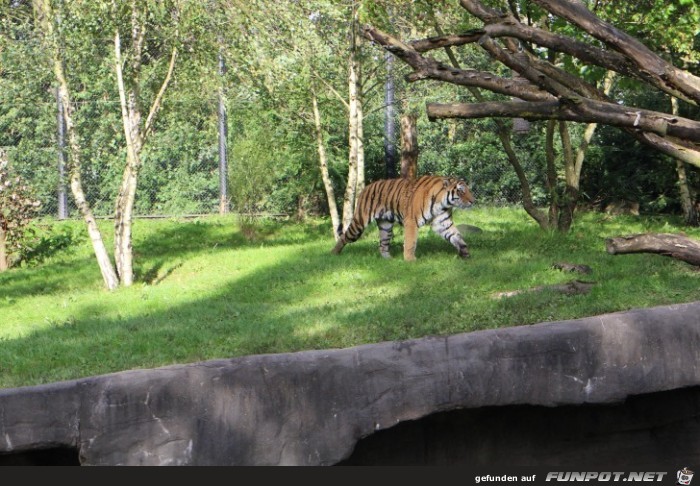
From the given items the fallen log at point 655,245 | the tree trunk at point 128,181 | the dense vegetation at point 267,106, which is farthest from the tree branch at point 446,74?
the tree trunk at point 128,181

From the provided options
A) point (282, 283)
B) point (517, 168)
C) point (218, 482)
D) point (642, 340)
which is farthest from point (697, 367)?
point (517, 168)

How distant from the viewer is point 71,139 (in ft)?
43.5


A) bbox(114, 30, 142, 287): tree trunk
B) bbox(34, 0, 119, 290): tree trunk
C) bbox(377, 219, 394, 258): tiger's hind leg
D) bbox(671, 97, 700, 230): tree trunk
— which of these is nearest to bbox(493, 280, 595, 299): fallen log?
bbox(377, 219, 394, 258): tiger's hind leg

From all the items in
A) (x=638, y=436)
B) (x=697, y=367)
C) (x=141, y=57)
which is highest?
(x=141, y=57)

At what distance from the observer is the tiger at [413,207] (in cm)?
1298

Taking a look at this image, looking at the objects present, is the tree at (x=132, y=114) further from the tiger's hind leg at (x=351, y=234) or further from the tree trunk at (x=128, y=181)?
the tiger's hind leg at (x=351, y=234)

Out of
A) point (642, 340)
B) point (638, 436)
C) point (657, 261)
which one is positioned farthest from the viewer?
point (657, 261)

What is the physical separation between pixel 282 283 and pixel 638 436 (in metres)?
6.04

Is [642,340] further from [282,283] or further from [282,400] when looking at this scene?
[282,283]

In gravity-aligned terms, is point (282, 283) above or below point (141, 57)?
below

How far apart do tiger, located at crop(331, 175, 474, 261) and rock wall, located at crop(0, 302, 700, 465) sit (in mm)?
6508

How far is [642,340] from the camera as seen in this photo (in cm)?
629

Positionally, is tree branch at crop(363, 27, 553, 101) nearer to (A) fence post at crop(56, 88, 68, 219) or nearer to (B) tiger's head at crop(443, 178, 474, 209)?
(B) tiger's head at crop(443, 178, 474, 209)

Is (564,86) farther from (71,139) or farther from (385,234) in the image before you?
(71,139)
